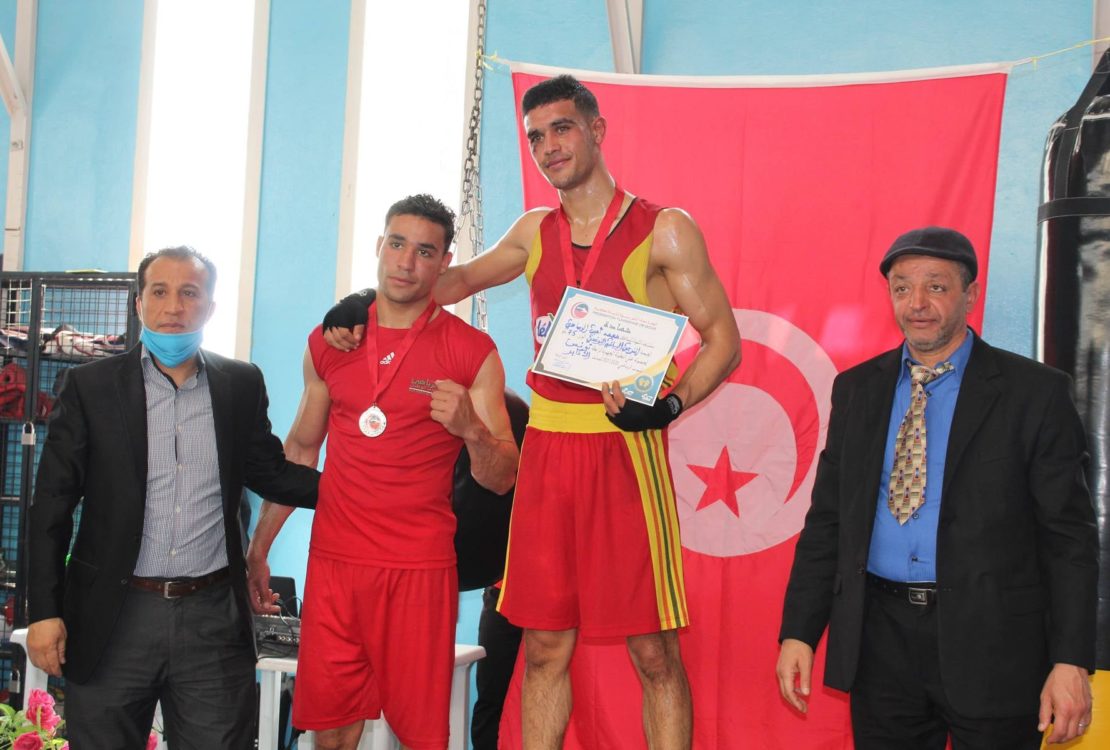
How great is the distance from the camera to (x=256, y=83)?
18.3 ft

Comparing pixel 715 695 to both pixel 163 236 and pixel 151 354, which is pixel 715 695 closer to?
pixel 151 354

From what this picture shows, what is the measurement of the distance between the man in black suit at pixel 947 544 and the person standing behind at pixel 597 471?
0.40 metres

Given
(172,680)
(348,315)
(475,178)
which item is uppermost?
(475,178)

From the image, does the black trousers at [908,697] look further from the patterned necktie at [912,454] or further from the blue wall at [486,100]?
the blue wall at [486,100]

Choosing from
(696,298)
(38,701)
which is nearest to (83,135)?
(38,701)

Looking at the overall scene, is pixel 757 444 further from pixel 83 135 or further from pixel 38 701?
pixel 83 135

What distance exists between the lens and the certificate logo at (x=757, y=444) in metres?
3.65

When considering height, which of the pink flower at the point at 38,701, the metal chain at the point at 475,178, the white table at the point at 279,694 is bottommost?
the white table at the point at 279,694

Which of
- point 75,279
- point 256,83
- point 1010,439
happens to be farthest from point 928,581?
point 256,83

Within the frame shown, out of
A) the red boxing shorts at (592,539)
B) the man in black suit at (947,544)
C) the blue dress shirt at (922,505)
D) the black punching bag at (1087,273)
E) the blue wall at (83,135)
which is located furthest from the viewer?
the blue wall at (83,135)

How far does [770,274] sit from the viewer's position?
3701 millimetres

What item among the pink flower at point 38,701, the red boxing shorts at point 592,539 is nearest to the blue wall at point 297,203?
the pink flower at point 38,701

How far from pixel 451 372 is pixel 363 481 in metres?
0.38

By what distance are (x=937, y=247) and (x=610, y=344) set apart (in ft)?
2.58
